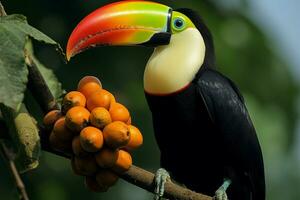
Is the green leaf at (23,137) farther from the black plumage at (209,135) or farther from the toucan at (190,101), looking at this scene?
the black plumage at (209,135)

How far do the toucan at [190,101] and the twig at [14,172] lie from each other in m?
1.07

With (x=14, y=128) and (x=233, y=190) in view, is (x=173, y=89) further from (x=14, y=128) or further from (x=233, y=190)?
(x=14, y=128)

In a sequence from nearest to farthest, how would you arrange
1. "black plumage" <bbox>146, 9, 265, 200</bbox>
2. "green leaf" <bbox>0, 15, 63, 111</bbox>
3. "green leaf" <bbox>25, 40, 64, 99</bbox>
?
"green leaf" <bbox>0, 15, 63, 111</bbox>
"green leaf" <bbox>25, 40, 64, 99</bbox>
"black plumage" <bbox>146, 9, 265, 200</bbox>

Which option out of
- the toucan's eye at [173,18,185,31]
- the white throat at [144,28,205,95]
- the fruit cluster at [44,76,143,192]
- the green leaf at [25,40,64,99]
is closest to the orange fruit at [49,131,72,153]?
the fruit cluster at [44,76,143,192]

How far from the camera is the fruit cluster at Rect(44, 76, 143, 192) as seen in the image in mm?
2945

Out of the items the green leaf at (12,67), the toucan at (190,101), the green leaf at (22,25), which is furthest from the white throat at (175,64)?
the green leaf at (12,67)

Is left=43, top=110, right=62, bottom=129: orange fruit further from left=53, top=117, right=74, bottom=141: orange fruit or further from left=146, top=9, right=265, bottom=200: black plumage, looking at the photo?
left=146, top=9, right=265, bottom=200: black plumage

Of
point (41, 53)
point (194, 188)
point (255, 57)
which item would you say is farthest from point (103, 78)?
point (194, 188)

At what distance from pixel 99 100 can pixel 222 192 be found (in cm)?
103

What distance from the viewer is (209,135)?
4.14m

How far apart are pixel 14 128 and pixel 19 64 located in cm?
32

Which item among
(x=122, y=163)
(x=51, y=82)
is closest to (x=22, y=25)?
(x=122, y=163)

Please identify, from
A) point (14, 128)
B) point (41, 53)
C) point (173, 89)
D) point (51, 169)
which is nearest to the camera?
point (14, 128)

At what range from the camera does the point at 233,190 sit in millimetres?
4250
